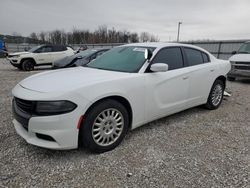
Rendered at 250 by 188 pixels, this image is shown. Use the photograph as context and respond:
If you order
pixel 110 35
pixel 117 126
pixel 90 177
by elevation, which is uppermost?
pixel 110 35

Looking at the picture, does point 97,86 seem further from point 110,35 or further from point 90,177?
point 110,35

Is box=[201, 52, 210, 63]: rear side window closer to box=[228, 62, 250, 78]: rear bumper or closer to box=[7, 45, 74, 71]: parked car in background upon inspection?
box=[228, 62, 250, 78]: rear bumper

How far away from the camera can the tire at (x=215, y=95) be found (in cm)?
451

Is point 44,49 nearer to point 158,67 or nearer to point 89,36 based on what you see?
point 158,67

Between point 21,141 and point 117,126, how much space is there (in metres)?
1.47

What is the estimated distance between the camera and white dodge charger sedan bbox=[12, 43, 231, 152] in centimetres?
240

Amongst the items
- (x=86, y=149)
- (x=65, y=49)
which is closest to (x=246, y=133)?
(x=86, y=149)

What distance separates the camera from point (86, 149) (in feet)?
9.32

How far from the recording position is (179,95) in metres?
3.65

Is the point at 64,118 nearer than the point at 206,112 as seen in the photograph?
Yes

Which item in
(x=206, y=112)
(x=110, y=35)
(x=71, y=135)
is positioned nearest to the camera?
(x=71, y=135)

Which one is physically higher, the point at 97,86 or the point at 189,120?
the point at 97,86

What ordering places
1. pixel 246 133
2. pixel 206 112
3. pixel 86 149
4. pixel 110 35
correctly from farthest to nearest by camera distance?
1. pixel 110 35
2. pixel 206 112
3. pixel 246 133
4. pixel 86 149

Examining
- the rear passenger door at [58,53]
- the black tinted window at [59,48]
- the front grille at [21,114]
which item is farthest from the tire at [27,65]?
the front grille at [21,114]
